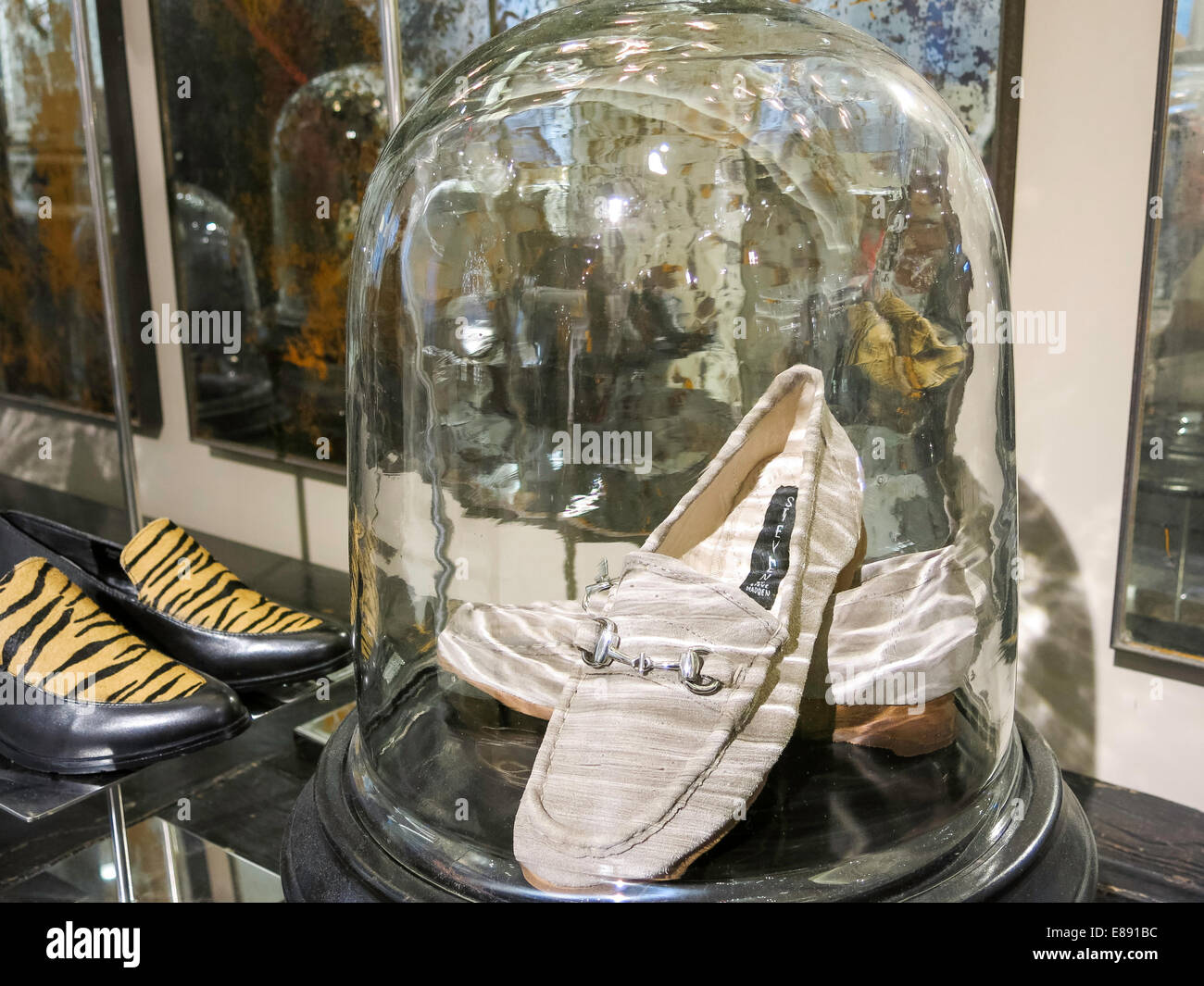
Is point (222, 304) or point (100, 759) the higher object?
point (222, 304)

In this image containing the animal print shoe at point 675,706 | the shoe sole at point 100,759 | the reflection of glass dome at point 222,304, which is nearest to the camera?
the animal print shoe at point 675,706

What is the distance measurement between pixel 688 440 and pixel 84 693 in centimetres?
44

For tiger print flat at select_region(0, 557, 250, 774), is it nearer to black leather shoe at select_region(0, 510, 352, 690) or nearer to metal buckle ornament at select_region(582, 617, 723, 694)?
black leather shoe at select_region(0, 510, 352, 690)

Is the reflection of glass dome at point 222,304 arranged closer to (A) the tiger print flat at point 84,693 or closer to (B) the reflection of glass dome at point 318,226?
(B) the reflection of glass dome at point 318,226

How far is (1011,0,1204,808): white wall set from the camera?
A: 84 cm

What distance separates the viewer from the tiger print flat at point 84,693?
0.67 meters

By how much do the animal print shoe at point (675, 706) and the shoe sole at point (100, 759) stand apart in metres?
0.31

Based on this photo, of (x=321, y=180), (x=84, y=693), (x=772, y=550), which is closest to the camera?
(x=772, y=550)

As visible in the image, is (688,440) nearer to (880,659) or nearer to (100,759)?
(880,659)

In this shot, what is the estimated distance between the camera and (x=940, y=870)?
464 mm

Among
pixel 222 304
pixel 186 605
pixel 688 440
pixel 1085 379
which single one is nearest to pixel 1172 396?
pixel 1085 379

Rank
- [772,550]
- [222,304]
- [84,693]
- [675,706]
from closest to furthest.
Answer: [675,706] → [772,550] → [84,693] → [222,304]

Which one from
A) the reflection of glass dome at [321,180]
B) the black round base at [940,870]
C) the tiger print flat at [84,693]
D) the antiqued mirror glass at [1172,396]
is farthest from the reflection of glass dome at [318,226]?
the black round base at [940,870]
